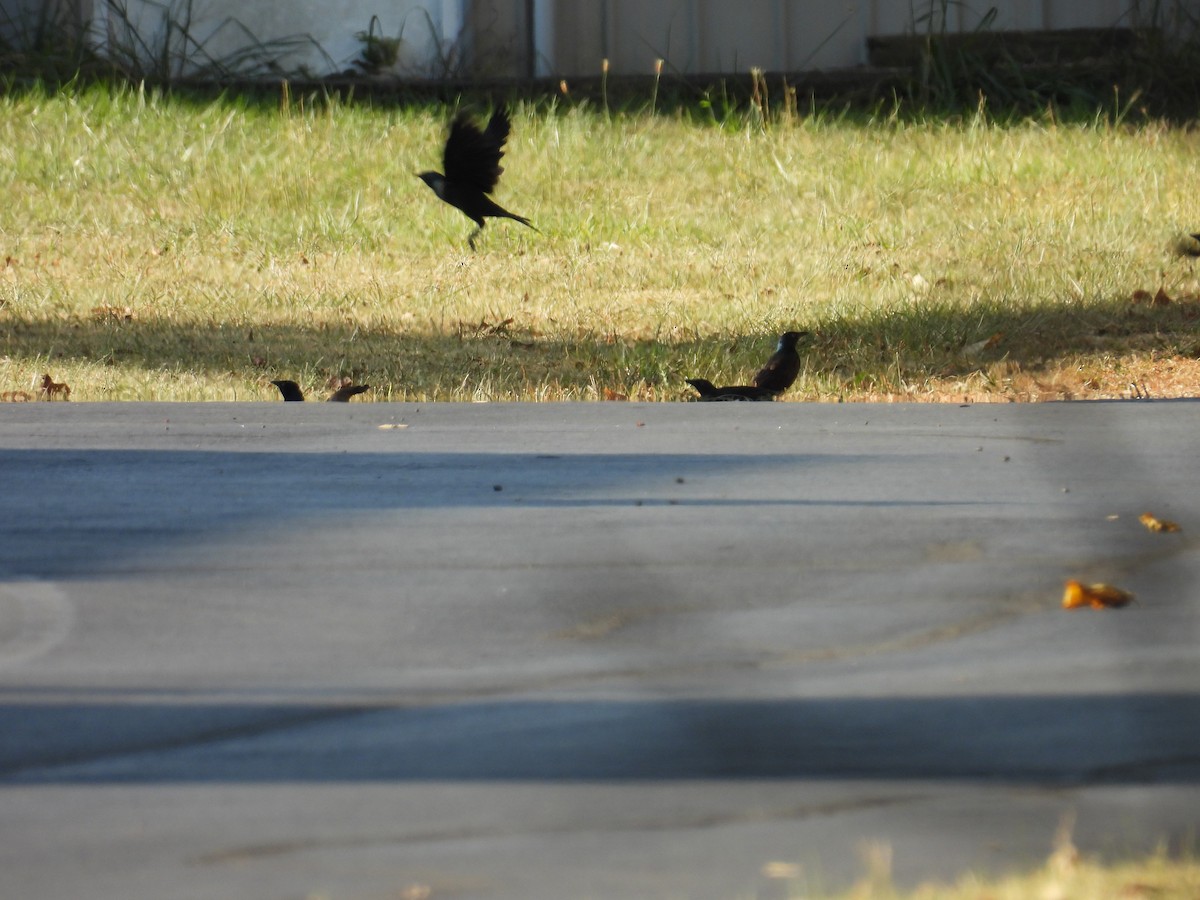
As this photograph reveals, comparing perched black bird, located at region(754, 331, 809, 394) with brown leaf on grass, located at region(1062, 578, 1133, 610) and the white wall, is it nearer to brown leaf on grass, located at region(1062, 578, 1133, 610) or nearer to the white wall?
brown leaf on grass, located at region(1062, 578, 1133, 610)

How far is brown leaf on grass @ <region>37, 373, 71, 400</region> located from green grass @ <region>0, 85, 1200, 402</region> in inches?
2.2

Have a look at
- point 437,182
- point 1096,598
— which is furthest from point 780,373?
point 1096,598

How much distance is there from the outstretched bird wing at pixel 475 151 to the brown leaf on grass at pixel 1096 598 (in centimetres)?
550

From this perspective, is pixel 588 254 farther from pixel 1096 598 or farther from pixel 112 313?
pixel 1096 598

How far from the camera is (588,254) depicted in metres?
9.73

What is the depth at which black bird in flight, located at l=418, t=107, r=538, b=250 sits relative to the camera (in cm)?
825

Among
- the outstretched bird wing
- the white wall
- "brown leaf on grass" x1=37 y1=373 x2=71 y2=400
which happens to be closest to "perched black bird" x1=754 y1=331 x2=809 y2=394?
the outstretched bird wing

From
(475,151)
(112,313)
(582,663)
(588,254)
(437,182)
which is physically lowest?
(582,663)

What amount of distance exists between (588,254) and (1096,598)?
22.3ft

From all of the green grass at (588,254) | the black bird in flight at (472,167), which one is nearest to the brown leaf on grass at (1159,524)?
the green grass at (588,254)

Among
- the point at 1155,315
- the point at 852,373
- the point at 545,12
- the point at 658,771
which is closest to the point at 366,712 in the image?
the point at 658,771

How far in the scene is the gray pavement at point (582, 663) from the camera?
82.3 inches

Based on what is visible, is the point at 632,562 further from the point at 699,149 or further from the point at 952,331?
the point at 699,149

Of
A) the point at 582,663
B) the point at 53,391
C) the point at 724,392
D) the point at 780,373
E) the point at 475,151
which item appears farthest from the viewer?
the point at 475,151
